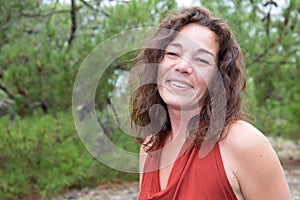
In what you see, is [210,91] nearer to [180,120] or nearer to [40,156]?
[180,120]

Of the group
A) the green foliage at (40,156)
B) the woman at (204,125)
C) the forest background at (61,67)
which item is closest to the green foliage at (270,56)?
the forest background at (61,67)

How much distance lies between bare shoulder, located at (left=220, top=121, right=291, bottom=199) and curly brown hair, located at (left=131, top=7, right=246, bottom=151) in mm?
44

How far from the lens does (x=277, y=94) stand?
191 inches

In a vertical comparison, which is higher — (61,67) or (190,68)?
(190,68)

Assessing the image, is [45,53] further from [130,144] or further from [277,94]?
[277,94]

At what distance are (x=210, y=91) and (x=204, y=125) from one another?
0.27 feet

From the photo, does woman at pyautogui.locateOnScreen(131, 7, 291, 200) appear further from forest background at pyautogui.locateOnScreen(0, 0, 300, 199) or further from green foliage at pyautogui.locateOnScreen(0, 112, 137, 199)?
green foliage at pyautogui.locateOnScreen(0, 112, 137, 199)

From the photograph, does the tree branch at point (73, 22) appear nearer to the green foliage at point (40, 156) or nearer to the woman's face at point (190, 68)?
the green foliage at point (40, 156)

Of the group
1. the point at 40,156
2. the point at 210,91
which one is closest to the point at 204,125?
the point at 210,91

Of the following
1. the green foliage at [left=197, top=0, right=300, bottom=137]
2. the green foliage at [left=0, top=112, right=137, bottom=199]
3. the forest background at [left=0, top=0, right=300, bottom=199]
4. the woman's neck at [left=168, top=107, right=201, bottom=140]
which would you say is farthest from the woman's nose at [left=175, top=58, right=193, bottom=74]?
the green foliage at [left=0, top=112, right=137, bottom=199]

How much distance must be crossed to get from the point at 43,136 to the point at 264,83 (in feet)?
7.04

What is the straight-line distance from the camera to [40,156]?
3.46 meters

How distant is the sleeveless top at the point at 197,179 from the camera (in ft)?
3.96

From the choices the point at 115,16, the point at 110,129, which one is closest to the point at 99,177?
the point at 110,129
